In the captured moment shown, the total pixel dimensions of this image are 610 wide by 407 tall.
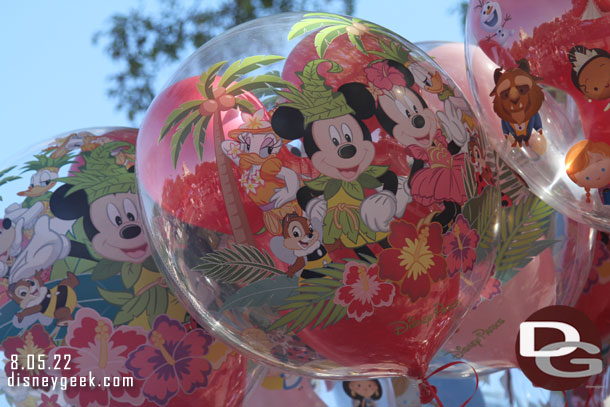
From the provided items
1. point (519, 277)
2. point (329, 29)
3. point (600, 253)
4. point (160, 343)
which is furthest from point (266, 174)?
point (600, 253)

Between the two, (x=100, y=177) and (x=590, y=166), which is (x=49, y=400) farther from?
(x=590, y=166)

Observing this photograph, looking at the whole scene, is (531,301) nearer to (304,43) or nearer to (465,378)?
(465,378)

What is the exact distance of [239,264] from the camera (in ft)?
3.09

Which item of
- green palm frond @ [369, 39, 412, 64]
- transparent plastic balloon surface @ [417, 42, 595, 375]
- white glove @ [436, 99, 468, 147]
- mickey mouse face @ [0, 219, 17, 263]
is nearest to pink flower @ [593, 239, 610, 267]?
transparent plastic balloon surface @ [417, 42, 595, 375]

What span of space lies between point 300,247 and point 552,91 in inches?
18.8

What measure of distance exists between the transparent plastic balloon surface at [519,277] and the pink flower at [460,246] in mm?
266

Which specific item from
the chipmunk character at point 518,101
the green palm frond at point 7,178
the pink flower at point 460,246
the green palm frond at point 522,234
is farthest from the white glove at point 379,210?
the green palm frond at point 7,178

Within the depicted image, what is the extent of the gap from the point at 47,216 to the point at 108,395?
32cm

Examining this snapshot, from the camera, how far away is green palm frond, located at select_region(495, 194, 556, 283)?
1274mm

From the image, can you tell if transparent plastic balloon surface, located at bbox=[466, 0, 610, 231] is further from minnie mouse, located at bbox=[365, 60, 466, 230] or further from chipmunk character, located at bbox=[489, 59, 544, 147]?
minnie mouse, located at bbox=[365, 60, 466, 230]

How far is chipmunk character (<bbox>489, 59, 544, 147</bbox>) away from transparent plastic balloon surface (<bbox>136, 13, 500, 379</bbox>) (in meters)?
0.11

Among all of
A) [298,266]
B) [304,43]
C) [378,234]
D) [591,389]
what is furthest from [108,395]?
[591,389]

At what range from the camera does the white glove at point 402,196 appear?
36.9 inches

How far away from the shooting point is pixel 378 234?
0.93 m
